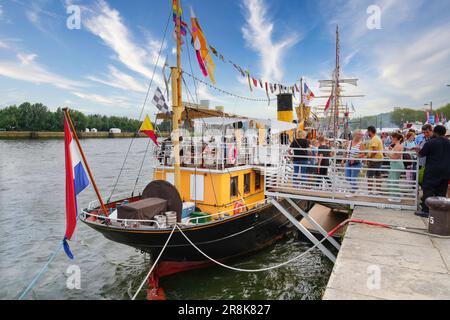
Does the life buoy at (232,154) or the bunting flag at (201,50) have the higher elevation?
the bunting flag at (201,50)

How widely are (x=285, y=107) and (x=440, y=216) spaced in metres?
11.4

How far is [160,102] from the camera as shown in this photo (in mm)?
9875

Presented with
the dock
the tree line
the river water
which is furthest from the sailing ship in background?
the tree line

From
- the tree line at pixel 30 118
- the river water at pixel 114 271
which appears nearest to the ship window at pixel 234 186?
the river water at pixel 114 271

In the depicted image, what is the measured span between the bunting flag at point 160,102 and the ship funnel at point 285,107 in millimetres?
7920

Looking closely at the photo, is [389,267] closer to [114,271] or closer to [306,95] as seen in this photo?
[114,271]

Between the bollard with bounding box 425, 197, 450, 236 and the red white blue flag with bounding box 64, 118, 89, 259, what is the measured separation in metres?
7.26

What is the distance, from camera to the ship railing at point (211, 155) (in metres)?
10.5

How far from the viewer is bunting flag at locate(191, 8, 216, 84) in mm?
9539

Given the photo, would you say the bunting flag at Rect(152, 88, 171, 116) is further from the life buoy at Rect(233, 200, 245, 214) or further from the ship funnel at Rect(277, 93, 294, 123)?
the ship funnel at Rect(277, 93, 294, 123)

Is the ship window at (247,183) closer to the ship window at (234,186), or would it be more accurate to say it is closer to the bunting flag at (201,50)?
the ship window at (234,186)

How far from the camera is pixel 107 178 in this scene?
2962cm
